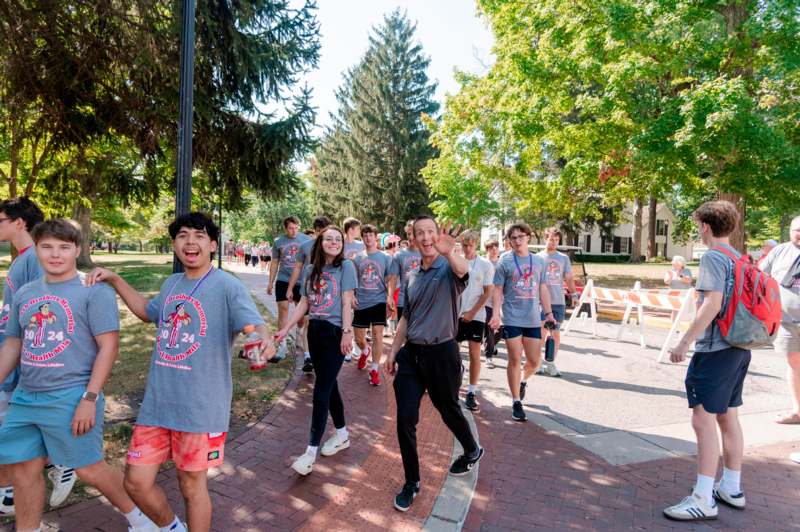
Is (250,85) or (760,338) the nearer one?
(760,338)

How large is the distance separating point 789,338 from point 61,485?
644 centimetres

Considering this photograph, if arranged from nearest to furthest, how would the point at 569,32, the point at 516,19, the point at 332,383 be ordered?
the point at 332,383 < the point at 569,32 < the point at 516,19

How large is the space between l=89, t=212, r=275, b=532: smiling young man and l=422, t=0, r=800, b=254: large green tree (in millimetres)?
11960

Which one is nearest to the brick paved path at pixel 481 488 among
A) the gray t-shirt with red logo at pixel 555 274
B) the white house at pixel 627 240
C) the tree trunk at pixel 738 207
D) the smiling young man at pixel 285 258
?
the gray t-shirt with red logo at pixel 555 274

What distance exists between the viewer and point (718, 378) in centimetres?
317

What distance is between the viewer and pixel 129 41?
6.92 metres

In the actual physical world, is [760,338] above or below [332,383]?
above

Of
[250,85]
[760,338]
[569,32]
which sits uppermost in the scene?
[569,32]

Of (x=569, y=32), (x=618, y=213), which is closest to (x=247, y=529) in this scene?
(x=569, y=32)

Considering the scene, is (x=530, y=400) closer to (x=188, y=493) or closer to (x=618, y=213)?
(x=188, y=493)

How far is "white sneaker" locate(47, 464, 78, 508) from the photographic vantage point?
10.3 ft

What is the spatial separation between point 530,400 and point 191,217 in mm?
4577

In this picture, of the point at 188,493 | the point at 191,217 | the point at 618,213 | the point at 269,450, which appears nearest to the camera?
the point at 188,493

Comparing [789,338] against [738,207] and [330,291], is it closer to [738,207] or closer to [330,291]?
[330,291]
